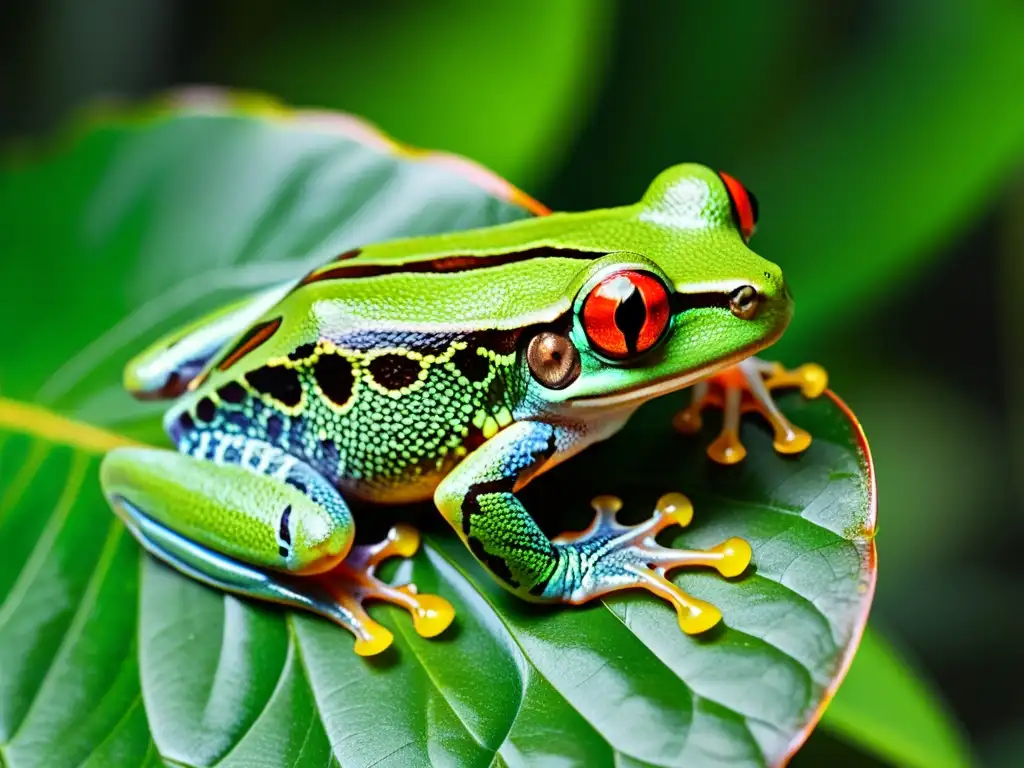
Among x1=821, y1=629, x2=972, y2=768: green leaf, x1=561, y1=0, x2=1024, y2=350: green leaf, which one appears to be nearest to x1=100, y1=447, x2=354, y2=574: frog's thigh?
x1=821, y1=629, x2=972, y2=768: green leaf

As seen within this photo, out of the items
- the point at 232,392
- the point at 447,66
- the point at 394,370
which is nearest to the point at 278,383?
the point at 232,392

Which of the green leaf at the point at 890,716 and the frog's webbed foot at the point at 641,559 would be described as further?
the green leaf at the point at 890,716

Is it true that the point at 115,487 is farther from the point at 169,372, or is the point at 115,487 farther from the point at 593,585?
the point at 593,585

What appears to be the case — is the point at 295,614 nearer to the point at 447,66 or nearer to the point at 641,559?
the point at 641,559

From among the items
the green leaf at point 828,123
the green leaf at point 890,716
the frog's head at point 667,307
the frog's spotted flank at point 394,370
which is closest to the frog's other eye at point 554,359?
the frog's head at point 667,307

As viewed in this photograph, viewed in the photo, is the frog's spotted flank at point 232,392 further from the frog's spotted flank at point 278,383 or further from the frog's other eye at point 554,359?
the frog's other eye at point 554,359

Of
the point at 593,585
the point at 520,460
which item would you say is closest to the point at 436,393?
the point at 520,460
